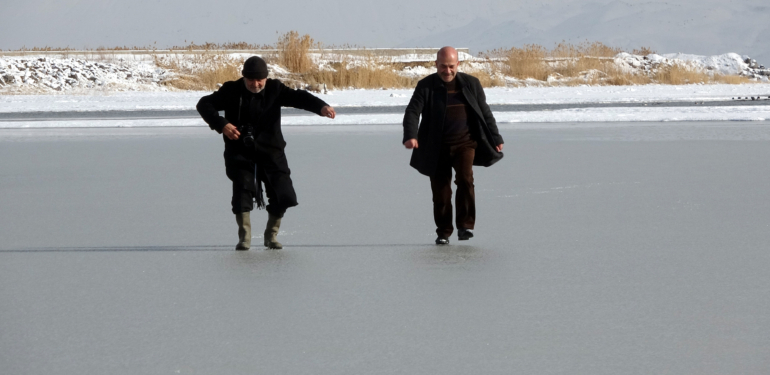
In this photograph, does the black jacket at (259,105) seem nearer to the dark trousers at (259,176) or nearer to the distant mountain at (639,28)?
the dark trousers at (259,176)

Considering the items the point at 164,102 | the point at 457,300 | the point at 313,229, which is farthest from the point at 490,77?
the point at 457,300

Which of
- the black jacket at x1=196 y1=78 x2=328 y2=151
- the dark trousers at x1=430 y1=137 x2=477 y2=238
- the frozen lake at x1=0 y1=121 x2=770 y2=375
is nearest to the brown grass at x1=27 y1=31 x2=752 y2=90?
the frozen lake at x1=0 y1=121 x2=770 y2=375

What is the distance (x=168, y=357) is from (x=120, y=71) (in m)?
31.8

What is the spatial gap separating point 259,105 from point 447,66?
1223mm

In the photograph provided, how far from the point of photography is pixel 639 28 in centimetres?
8925

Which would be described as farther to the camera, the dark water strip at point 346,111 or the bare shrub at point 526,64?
the bare shrub at point 526,64

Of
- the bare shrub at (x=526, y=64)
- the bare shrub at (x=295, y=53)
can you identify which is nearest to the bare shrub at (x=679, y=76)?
the bare shrub at (x=526, y=64)

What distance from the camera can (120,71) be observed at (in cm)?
3450

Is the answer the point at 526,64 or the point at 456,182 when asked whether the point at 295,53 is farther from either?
the point at 456,182

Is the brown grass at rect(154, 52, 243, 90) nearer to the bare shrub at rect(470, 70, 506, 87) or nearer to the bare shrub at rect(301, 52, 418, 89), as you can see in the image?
the bare shrub at rect(301, 52, 418, 89)

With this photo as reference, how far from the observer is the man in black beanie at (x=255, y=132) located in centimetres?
644

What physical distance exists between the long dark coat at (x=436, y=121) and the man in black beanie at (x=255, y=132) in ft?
1.97

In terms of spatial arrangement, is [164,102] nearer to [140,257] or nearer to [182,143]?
[182,143]

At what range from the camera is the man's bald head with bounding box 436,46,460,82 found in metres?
6.64
